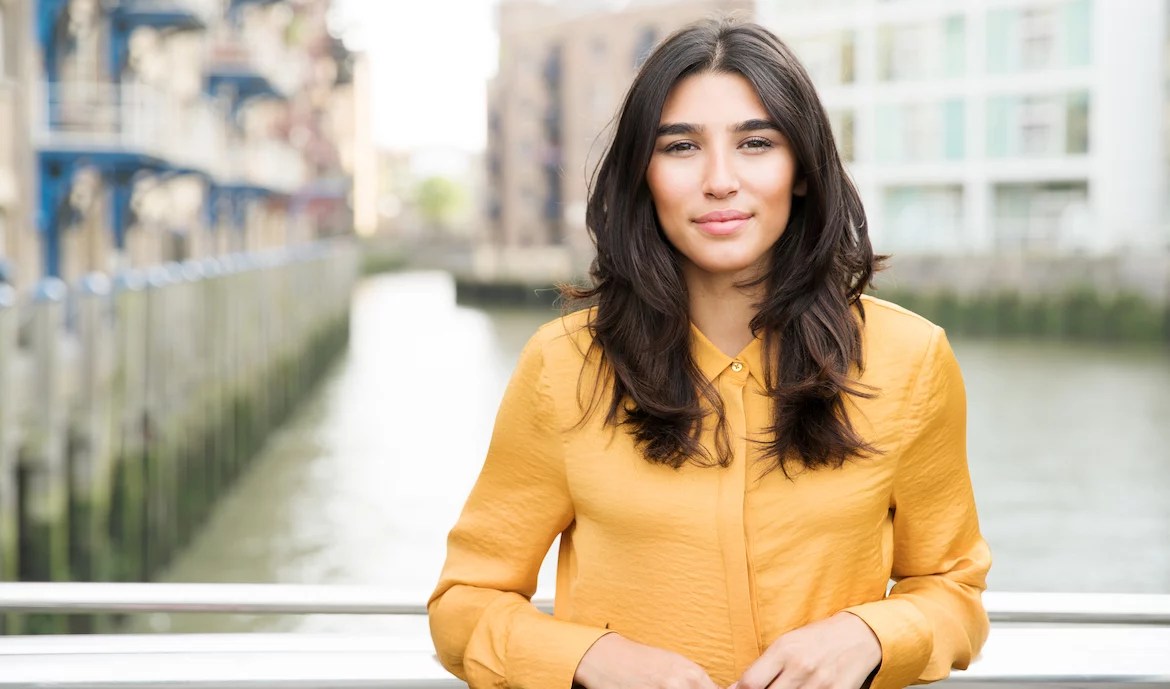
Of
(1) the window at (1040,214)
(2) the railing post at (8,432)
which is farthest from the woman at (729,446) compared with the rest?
(1) the window at (1040,214)

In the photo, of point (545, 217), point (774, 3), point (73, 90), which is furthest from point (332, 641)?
point (545, 217)

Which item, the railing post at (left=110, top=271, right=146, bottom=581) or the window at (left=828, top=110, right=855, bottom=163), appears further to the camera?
the railing post at (left=110, top=271, right=146, bottom=581)

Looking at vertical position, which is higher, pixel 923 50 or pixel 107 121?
pixel 923 50

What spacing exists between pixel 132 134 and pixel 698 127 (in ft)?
51.9

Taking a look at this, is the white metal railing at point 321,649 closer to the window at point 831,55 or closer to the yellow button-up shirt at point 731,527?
the yellow button-up shirt at point 731,527

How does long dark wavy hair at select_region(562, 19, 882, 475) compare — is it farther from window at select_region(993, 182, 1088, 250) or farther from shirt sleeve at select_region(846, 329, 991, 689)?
window at select_region(993, 182, 1088, 250)

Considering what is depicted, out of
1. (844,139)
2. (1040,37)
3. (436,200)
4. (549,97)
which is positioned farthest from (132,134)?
(436,200)

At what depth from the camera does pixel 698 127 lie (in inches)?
59.6

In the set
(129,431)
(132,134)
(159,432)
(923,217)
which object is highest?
(132,134)

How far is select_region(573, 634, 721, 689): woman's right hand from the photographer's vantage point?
145 centimetres

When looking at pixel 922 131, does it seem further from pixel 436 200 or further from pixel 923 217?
pixel 436 200

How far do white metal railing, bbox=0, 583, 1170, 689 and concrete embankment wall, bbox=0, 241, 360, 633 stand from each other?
4824 millimetres

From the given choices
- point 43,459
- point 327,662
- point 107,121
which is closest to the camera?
point 327,662

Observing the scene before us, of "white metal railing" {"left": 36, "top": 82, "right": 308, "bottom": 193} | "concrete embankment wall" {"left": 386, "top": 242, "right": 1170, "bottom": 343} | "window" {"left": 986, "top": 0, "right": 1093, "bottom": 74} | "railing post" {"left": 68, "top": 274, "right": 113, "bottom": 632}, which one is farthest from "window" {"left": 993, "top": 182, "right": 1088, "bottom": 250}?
"railing post" {"left": 68, "top": 274, "right": 113, "bottom": 632}
